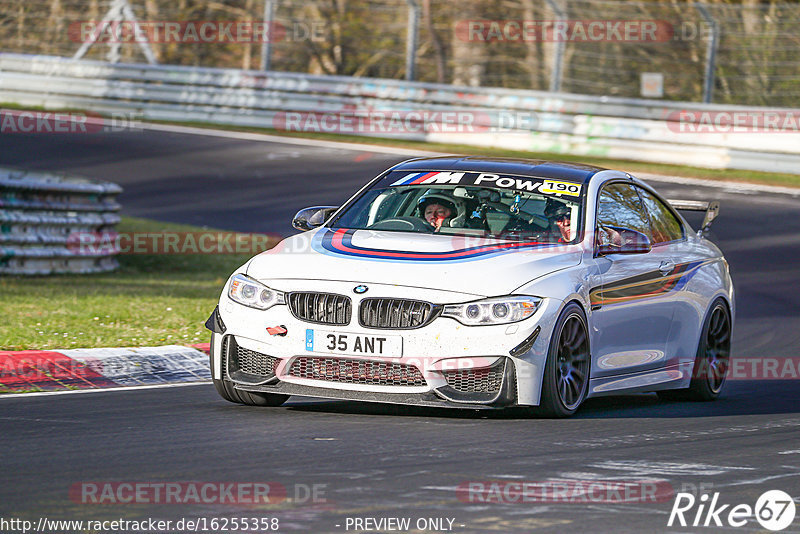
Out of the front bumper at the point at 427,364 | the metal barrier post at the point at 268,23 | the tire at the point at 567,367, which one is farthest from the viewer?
the metal barrier post at the point at 268,23

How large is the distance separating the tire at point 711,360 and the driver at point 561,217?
5.25 feet

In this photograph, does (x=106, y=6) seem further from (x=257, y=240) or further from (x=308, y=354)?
(x=308, y=354)

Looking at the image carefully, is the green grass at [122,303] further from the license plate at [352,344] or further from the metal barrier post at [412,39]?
the metal barrier post at [412,39]

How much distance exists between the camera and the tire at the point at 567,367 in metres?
7.59

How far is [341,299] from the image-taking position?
24.5 feet

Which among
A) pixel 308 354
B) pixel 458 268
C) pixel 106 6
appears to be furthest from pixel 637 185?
pixel 106 6

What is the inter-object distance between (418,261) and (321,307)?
1.93ft

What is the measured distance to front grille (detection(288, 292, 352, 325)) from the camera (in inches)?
294

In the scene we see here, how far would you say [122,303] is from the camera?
1262cm

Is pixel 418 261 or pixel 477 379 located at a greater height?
pixel 418 261

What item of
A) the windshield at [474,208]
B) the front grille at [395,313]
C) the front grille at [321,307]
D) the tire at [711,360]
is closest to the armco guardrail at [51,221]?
the windshield at [474,208]

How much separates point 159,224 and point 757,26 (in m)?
11.6

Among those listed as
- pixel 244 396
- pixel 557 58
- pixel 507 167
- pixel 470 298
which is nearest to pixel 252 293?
pixel 244 396

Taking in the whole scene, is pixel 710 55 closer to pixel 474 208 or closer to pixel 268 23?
pixel 268 23
